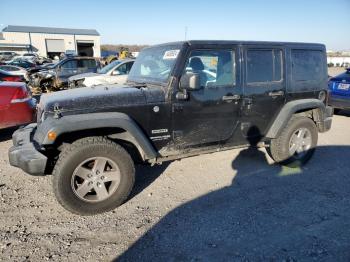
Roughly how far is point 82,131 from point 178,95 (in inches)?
49.3

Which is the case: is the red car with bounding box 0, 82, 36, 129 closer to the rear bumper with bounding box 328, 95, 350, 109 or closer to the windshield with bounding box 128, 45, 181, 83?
the windshield with bounding box 128, 45, 181, 83

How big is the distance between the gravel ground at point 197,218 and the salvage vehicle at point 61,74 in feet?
30.5

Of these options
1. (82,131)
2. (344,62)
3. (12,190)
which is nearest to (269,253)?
(82,131)

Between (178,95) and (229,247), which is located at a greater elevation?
(178,95)

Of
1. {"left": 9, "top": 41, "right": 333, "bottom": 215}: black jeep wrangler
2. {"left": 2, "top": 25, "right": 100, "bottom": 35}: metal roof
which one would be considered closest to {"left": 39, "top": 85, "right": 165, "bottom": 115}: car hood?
{"left": 9, "top": 41, "right": 333, "bottom": 215}: black jeep wrangler

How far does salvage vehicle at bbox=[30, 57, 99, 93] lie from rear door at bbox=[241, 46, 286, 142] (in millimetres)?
11099

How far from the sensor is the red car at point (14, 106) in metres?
5.64

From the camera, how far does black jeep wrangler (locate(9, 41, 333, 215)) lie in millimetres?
3312

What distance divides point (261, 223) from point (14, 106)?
498cm

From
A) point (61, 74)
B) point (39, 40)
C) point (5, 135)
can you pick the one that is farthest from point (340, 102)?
point (39, 40)

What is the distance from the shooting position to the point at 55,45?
194 feet

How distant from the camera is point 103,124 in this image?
328 cm

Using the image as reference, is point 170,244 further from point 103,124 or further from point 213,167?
point 213,167

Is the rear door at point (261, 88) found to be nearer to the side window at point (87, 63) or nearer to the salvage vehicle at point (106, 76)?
the salvage vehicle at point (106, 76)
